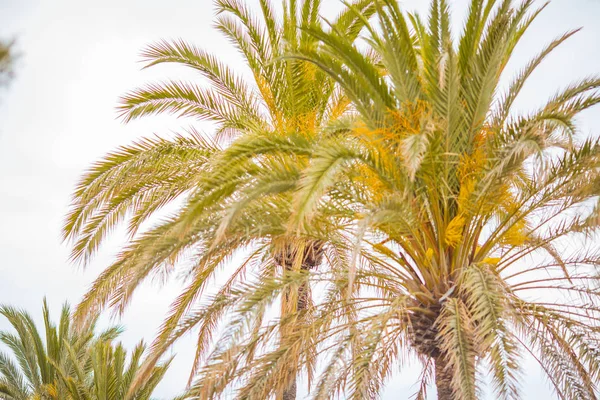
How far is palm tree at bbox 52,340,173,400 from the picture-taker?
14.6 m

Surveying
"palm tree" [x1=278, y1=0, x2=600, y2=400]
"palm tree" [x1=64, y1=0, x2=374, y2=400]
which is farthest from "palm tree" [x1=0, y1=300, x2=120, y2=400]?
"palm tree" [x1=278, y1=0, x2=600, y2=400]

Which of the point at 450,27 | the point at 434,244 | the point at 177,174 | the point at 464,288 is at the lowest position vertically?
the point at 464,288

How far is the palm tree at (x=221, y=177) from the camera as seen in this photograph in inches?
317

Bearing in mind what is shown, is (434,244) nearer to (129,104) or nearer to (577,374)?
(577,374)

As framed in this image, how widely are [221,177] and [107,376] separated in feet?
28.8

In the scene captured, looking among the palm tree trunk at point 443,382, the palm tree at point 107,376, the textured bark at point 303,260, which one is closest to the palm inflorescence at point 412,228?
the palm tree trunk at point 443,382

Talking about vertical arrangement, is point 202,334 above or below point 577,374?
above

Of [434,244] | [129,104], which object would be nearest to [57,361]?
[129,104]

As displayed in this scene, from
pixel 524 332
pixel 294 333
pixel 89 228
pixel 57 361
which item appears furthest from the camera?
pixel 57 361

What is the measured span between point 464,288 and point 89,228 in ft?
20.8

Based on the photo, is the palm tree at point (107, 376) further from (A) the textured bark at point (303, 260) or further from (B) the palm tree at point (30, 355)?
(A) the textured bark at point (303, 260)

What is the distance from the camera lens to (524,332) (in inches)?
328

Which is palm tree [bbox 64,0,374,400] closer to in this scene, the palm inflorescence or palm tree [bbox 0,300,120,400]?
the palm inflorescence

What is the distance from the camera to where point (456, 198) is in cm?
871
